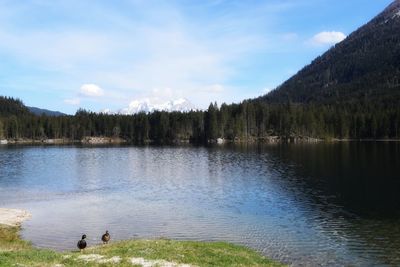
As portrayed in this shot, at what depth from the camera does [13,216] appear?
57.5 meters

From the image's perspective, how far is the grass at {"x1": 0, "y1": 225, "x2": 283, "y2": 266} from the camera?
99.2 ft

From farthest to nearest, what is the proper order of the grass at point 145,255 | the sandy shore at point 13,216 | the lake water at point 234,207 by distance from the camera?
the sandy shore at point 13,216 < the lake water at point 234,207 < the grass at point 145,255

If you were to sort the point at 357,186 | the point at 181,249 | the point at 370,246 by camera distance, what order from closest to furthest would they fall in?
the point at 181,249, the point at 370,246, the point at 357,186

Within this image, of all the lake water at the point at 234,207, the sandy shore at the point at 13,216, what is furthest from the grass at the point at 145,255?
the sandy shore at the point at 13,216

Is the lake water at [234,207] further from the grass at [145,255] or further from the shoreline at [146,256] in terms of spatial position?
the grass at [145,255]

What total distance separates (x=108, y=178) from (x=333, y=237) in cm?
6245

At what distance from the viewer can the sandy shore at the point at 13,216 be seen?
2140 inches

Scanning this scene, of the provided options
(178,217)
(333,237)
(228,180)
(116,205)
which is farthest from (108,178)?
(333,237)

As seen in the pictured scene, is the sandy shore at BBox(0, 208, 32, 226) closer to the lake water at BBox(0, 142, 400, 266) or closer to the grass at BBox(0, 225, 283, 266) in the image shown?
the lake water at BBox(0, 142, 400, 266)

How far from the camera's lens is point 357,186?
8381 cm

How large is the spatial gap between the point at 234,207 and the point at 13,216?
28.1 metres

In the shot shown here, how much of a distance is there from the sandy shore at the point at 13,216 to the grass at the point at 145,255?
13.6 metres

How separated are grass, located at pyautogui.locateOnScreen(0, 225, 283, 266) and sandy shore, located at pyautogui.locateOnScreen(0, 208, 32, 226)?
13591 millimetres

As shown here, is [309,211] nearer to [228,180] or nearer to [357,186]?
[357,186]
